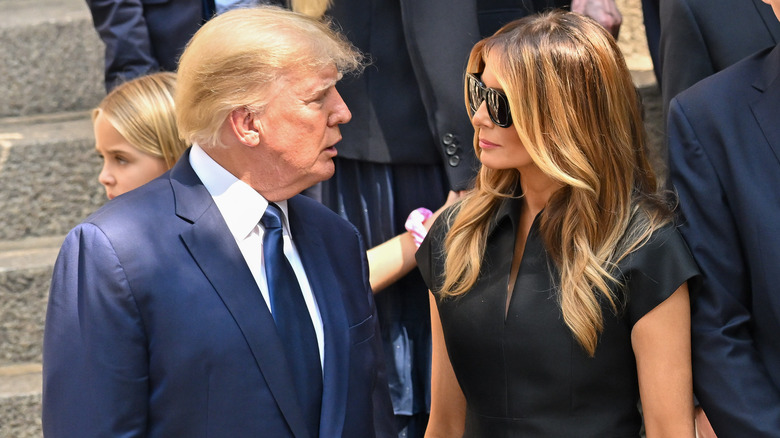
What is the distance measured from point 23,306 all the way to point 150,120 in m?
1.03

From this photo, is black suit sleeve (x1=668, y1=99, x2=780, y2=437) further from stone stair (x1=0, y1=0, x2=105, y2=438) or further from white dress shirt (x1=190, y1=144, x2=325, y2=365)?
stone stair (x1=0, y1=0, x2=105, y2=438)

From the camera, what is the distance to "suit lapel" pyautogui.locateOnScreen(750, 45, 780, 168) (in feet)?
5.82

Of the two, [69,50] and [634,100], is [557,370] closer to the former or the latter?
[634,100]

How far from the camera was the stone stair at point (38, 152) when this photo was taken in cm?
315

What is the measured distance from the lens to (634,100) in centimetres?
193

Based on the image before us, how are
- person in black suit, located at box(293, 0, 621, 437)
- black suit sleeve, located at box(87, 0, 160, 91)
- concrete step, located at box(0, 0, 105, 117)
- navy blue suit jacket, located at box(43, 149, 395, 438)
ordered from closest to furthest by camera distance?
navy blue suit jacket, located at box(43, 149, 395, 438) → person in black suit, located at box(293, 0, 621, 437) → black suit sleeve, located at box(87, 0, 160, 91) → concrete step, located at box(0, 0, 105, 117)

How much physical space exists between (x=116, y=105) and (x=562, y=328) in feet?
4.77

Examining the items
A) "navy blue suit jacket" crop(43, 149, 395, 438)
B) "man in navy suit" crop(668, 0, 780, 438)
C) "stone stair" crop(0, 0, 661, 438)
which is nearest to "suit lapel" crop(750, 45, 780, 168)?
"man in navy suit" crop(668, 0, 780, 438)

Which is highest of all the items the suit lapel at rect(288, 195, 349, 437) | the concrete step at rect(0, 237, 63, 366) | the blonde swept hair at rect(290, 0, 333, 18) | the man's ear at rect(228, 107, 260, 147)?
the man's ear at rect(228, 107, 260, 147)

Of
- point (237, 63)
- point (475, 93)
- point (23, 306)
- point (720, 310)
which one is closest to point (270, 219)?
point (237, 63)

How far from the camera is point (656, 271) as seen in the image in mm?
1783

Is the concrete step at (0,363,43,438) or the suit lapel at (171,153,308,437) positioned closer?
the suit lapel at (171,153,308,437)

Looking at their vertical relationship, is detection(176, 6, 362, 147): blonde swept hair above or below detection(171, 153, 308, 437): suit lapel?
above

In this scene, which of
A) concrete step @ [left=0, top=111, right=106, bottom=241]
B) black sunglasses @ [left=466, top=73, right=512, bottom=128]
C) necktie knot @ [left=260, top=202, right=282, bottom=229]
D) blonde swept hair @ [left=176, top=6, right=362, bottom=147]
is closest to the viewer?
blonde swept hair @ [left=176, top=6, right=362, bottom=147]
